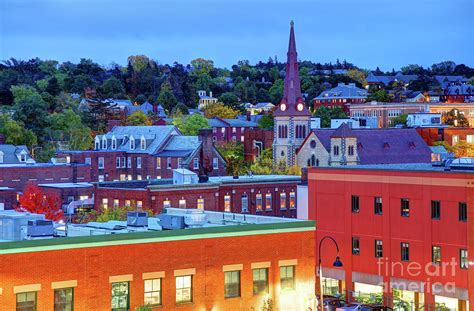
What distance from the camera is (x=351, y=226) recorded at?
73.5 meters

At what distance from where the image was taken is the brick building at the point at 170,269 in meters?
39.3

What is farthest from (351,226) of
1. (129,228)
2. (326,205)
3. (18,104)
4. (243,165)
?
(18,104)

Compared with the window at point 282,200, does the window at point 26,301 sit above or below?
below

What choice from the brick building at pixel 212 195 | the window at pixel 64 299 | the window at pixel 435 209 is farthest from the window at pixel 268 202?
the window at pixel 64 299

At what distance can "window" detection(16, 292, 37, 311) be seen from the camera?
3909 centimetres

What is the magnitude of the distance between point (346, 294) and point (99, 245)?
117 ft

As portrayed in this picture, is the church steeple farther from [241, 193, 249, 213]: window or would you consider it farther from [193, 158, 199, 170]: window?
[241, 193, 249, 213]: window

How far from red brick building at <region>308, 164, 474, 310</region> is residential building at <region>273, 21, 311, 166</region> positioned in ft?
333

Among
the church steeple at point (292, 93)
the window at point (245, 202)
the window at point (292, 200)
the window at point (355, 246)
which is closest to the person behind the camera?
the window at point (355, 246)

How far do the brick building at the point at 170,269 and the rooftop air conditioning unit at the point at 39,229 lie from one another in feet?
11.2

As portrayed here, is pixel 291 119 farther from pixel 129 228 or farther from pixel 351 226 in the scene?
pixel 129 228

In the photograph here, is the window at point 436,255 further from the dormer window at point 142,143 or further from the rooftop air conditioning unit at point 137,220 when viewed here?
the dormer window at point 142,143

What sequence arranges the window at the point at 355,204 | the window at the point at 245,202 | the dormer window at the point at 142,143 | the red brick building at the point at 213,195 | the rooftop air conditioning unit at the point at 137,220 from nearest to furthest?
the rooftop air conditioning unit at the point at 137,220
the window at the point at 355,204
the red brick building at the point at 213,195
the window at the point at 245,202
the dormer window at the point at 142,143

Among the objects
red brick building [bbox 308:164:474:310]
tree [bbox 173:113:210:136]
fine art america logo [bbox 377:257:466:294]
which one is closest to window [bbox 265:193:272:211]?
red brick building [bbox 308:164:474:310]
